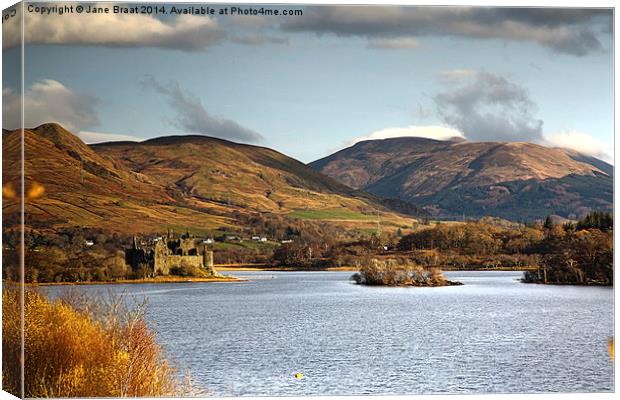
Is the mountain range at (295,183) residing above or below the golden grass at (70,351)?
above

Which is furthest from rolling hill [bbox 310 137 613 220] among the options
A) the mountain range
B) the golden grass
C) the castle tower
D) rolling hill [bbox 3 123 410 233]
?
the golden grass

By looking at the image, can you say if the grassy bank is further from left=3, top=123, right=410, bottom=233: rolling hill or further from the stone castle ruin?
left=3, top=123, right=410, bottom=233: rolling hill

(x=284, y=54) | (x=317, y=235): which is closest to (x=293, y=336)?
(x=317, y=235)

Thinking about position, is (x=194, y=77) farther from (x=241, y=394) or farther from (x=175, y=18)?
(x=241, y=394)

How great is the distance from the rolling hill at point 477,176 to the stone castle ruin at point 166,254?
11.0 feet

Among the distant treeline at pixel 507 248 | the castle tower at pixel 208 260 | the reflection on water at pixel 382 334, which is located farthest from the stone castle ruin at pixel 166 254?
the distant treeline at pixel 507 248

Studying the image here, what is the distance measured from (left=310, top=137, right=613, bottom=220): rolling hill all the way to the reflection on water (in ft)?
4.39

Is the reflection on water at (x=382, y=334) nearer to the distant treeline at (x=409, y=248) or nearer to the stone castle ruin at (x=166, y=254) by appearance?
the distant treeline at (x=409, y=248)

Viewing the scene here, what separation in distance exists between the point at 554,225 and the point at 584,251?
993 millimetres

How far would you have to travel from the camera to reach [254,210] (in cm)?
2019

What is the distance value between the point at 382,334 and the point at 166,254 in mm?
5229

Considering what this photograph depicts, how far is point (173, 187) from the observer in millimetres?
19688

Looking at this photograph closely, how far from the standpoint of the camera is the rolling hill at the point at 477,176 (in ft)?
54.3

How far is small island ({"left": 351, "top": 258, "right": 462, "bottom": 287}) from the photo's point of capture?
18.8 m
